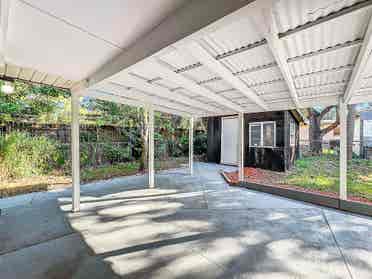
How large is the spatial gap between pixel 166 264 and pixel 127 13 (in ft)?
8.11

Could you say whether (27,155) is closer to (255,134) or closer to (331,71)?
(331,71)

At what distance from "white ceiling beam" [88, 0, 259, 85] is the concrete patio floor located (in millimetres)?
2259

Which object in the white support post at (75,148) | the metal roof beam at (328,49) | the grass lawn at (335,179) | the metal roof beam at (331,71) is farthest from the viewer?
the grass lawn at (335,179)

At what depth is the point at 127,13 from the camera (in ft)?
4.58

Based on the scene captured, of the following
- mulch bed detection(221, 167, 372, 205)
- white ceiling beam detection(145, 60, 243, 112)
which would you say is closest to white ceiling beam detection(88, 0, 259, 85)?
white ceiling beam detection(145, 60, 243, 112)

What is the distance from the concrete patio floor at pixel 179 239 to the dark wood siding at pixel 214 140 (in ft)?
19.5

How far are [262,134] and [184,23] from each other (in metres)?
7.70

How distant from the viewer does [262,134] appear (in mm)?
8211

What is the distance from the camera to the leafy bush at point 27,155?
4871 millimetres

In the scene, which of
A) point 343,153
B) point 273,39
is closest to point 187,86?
point 273,39

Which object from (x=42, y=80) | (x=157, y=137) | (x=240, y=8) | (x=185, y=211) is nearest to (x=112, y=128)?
(x=157, y=137)

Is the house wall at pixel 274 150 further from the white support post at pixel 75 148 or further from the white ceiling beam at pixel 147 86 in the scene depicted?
the white support post at pixel 75 148

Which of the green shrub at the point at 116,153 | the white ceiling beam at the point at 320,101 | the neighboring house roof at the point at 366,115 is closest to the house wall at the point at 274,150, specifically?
the white ceiling beam at the point at 320,101

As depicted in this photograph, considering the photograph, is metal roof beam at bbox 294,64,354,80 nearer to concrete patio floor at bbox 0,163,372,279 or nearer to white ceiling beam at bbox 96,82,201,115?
concrete patio floor at bbox 0,163,372,279
